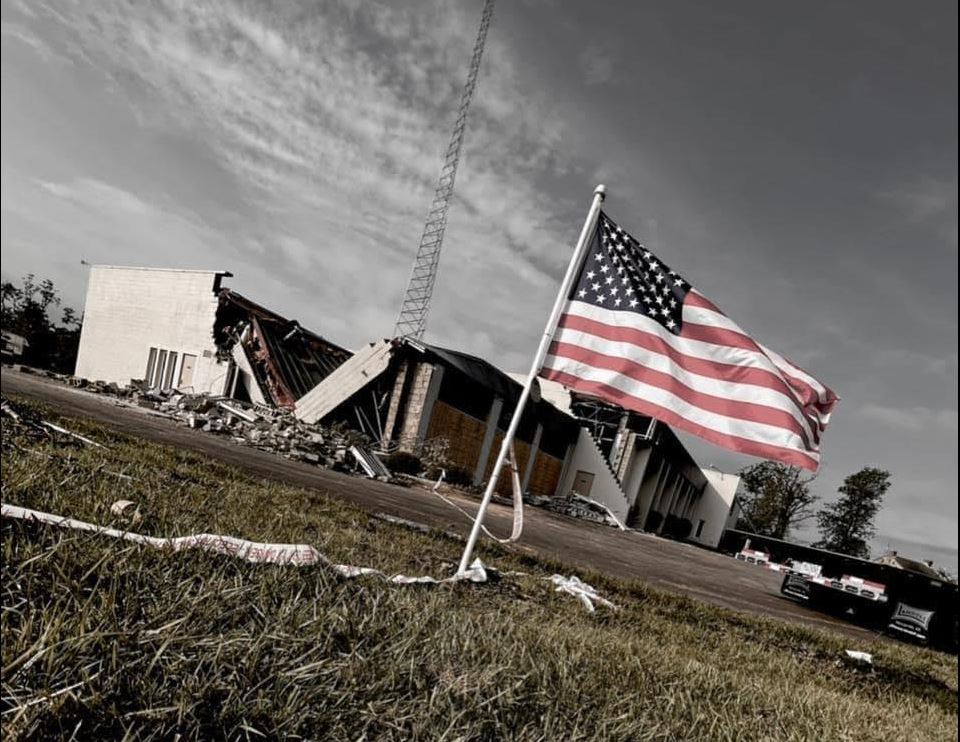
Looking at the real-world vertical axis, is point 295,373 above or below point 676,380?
below

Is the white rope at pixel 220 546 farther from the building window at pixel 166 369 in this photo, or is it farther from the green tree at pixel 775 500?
the green tree at pixel 775 500

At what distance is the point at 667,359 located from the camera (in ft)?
18.9

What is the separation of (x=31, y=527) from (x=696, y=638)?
5047 millimetres

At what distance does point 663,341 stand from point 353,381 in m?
16.1

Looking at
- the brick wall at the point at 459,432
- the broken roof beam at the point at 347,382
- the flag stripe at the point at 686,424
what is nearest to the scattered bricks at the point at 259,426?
the broken roof beam at the point at 347,382

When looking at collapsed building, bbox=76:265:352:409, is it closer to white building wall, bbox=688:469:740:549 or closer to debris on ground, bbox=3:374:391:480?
debris on ground, bbox=3:374:391:480

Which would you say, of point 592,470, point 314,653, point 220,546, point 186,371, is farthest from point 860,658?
point 592,470

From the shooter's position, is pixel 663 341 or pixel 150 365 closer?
pixel 663 341

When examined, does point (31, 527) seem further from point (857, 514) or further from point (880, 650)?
point (857, 514)

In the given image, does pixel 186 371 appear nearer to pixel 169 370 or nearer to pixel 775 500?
pixel 169 370

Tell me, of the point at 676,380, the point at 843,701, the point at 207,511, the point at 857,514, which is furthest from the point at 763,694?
the point at 857,514

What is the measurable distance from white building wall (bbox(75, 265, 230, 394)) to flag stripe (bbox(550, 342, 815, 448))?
21.0 metres

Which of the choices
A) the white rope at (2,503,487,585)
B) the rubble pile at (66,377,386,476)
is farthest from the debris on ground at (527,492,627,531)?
the white rope at (2,503,487,585)

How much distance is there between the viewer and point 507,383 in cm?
2536
